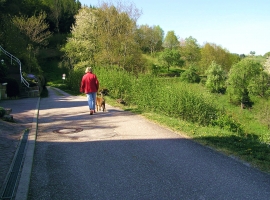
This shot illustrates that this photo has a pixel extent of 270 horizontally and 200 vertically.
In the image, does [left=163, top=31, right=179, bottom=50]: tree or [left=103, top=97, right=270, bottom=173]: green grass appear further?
[left=163, top=31, right=179, bottom=50]: tree

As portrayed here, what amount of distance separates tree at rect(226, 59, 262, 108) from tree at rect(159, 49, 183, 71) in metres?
19.0

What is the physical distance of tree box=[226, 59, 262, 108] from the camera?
6512 centimetres

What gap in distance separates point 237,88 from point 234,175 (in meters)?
65.8

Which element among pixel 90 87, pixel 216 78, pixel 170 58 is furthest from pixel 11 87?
pixel 170 58

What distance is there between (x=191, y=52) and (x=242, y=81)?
27.6 meters

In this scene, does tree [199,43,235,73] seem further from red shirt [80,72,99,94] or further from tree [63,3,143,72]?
red shirt [80,72,99,94]

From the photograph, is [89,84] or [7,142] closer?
[7,142]

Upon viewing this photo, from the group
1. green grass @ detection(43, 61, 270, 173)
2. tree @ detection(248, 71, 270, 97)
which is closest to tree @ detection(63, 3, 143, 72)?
green grass @ detection(43, 61, 270, 173)

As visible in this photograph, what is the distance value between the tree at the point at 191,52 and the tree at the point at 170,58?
4.80m

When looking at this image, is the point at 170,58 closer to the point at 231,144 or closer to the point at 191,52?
the point at 191,52

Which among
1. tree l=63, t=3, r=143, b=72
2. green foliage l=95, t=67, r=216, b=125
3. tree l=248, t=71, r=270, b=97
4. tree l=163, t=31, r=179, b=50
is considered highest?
tree l=163, t=31, r=179, b=50

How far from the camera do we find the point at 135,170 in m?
4.98

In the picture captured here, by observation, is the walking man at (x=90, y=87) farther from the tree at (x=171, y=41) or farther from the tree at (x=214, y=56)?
the tree at (x=171, y=41)

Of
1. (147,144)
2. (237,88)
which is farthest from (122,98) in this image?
(237,88)
